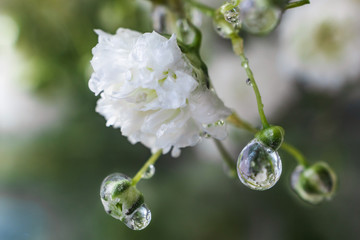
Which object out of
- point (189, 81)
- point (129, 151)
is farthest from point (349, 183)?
point (189, 81)

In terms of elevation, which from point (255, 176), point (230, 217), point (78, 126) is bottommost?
point (230, 217)

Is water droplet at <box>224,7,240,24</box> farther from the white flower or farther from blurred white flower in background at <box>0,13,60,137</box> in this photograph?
blurred white flower in background at <box>0,13,60,137</box>

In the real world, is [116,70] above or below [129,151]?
above

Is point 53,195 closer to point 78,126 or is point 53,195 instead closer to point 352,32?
point 78,126

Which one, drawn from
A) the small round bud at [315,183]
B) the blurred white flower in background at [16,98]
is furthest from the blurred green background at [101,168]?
the small round bud at [315,183]

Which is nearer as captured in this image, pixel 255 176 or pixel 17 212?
pixel 255 176

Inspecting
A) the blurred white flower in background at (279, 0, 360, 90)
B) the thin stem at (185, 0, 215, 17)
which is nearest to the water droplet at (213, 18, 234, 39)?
the thin stem at (185, 0, 215, 17)

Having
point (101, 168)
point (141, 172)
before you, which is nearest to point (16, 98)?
point (101, 168)

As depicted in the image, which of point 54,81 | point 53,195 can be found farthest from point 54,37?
point 53,195
